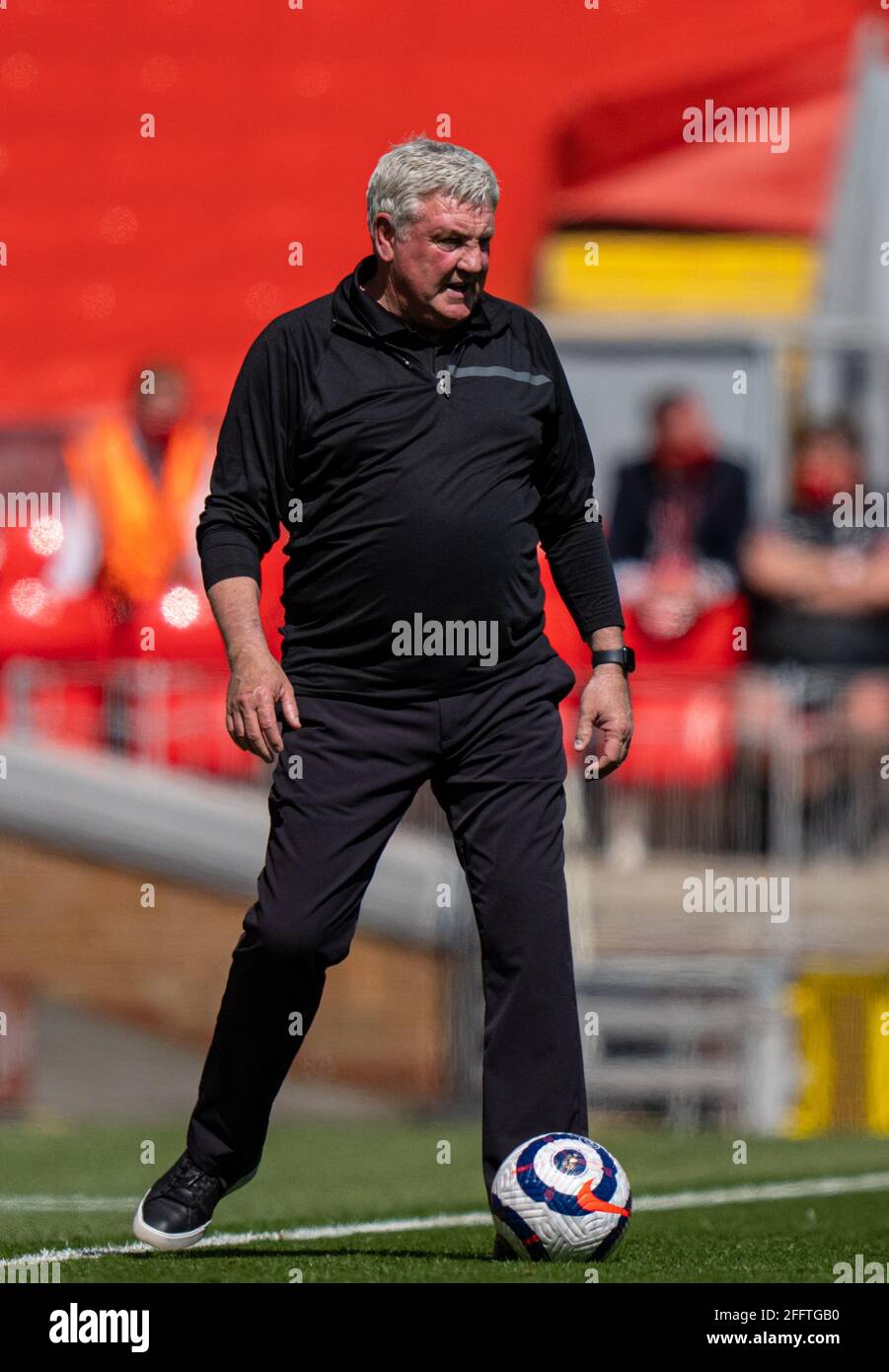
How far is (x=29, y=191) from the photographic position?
824 inches

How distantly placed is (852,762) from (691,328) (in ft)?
10.2

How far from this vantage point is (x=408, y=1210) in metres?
7.14

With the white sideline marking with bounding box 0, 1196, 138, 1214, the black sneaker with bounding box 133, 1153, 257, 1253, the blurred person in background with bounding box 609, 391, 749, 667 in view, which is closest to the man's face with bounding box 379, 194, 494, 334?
the black sneaker with bounding box 133, 1153, 257, 1253

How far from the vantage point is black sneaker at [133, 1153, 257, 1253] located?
550 cm

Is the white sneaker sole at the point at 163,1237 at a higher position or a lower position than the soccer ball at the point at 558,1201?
lower

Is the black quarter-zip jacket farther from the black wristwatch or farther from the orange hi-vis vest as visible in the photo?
the orange hi-vis vest

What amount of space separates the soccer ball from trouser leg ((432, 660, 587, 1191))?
0.38ft

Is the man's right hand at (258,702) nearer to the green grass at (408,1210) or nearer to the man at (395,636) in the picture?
the man at (395,636)

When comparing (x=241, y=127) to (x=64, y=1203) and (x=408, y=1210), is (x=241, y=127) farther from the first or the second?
(x=408, y=1210)

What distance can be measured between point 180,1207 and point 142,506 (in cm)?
803

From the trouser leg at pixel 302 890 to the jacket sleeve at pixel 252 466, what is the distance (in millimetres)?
330

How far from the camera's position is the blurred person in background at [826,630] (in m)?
12.7

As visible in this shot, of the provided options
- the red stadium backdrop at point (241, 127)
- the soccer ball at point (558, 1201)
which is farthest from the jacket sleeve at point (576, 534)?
the red stadium backdrop at point (241, 127)
